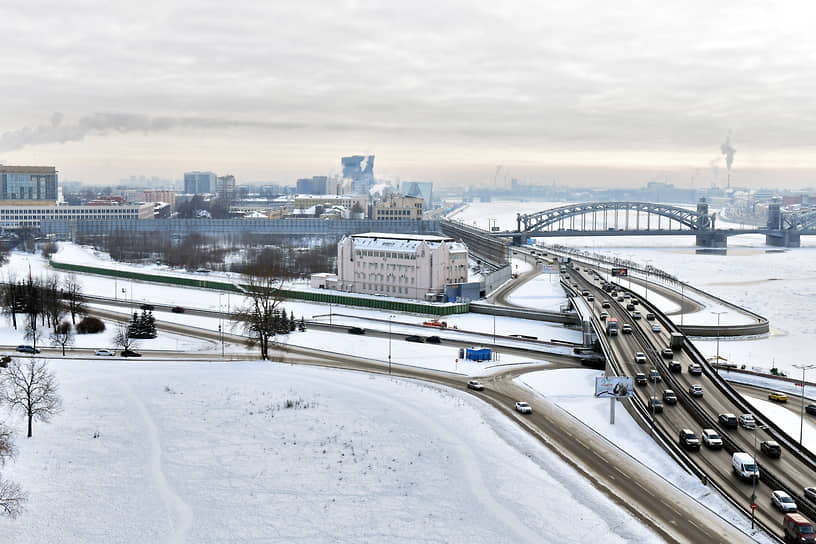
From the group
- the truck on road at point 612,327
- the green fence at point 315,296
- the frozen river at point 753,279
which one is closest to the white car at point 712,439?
the frozen river at point 753,279

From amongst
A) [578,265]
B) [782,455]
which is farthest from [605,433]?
[578,265]

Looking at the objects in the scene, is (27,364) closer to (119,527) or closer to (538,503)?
(119,527)

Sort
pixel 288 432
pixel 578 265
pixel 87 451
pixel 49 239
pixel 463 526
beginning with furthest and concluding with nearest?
pixel 49 239 → pixel 578 265 → pixel 288 432 → pixel 87 451 → pixel 463 526

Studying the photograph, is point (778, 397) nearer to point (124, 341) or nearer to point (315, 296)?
point (124, 341)

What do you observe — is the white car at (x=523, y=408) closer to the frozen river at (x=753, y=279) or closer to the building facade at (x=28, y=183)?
the frozen river at (x=753, y=279)

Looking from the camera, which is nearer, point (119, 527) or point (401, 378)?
point (119, 527)

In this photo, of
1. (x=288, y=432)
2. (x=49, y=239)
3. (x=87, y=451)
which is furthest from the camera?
(x=49, y=239)
